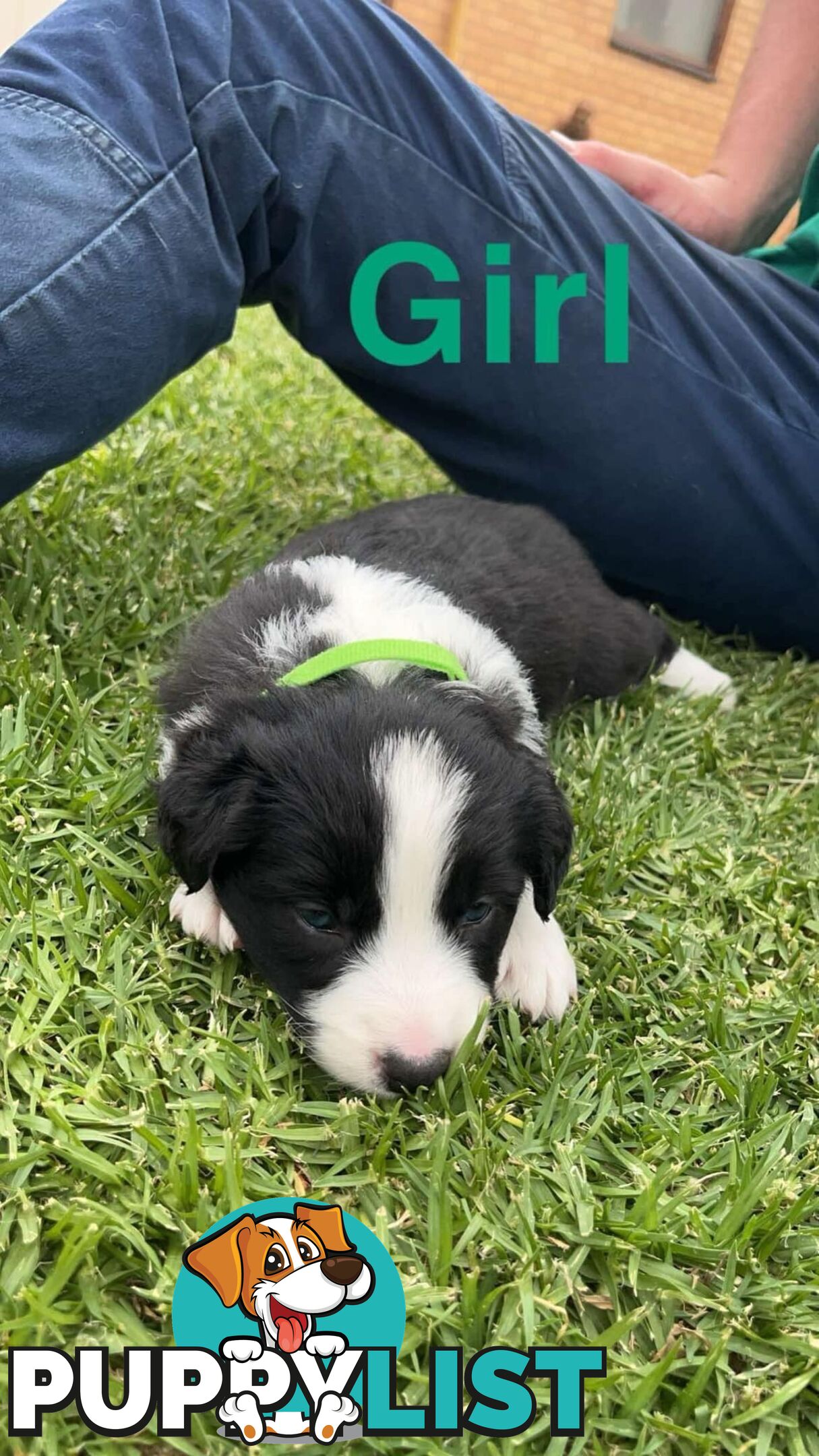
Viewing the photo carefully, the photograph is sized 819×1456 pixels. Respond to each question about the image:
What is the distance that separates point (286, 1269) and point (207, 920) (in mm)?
855

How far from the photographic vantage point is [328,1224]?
5.98 feet

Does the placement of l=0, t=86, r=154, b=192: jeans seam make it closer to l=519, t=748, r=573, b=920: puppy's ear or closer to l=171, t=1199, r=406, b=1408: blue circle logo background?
l=519, t=748, r=573, b=920: puppy's ear

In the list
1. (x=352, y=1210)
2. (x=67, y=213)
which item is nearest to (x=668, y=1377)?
(x=352, y=1210)

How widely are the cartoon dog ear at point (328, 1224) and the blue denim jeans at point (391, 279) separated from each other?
6.75 ft

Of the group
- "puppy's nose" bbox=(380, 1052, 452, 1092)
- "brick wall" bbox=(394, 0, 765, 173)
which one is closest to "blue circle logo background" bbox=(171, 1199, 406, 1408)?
"puppy's nose" bbox=(380, 1052, 452, 1092)

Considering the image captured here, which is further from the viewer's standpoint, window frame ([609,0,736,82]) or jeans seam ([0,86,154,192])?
window frame ([609,0,736,82])

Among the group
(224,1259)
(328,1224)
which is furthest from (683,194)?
(224,1259)

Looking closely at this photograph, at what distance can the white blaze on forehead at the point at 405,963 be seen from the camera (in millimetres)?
2098

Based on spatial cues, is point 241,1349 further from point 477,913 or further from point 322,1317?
point 477,913

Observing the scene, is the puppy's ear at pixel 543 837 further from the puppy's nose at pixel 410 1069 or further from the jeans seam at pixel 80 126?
the jeans seam at pixel 80 126

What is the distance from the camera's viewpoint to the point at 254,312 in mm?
8367

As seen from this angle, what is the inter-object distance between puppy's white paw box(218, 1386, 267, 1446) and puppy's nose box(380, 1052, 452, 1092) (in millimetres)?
577

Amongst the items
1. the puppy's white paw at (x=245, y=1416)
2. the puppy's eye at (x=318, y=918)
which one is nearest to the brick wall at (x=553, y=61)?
the puppy's eye at (x=318, y=918)

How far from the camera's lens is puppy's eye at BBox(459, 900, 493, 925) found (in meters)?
2.30
